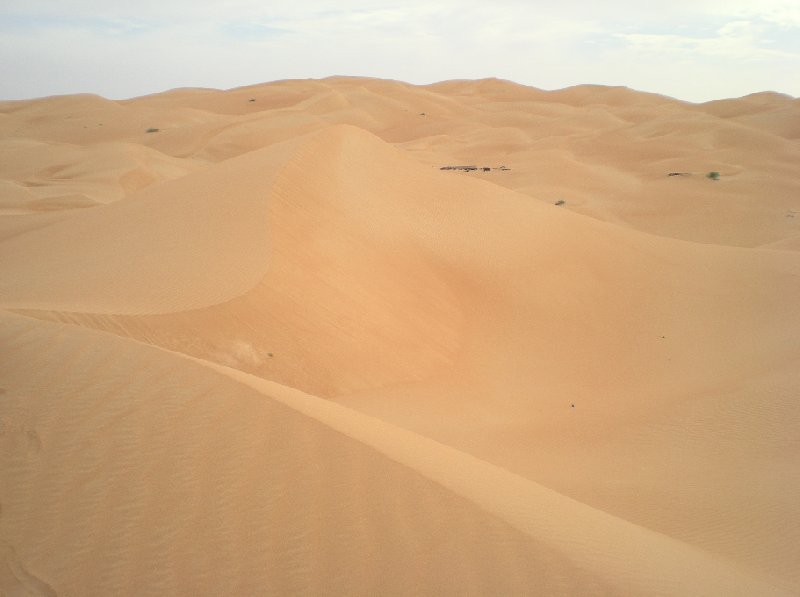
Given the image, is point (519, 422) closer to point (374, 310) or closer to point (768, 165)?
point (374, 310)

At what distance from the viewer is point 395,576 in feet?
10.7

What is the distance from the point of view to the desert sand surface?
11.2 feet

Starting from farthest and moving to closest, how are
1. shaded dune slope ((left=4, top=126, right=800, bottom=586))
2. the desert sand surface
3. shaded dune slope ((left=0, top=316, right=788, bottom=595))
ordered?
shaded dune slope ((left=4, top=126, right=800, bottom=586)) → the desert sand surface → shaded dune slope ((left=0, top=316, right=788, bottom=595))

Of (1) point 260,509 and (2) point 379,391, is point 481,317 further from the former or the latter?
(1) point 260,509

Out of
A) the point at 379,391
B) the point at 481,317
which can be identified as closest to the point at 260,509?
the point at 379,391

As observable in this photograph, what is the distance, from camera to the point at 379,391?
317 inches

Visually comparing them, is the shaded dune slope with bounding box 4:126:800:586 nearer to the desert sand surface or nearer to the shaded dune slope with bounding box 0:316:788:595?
the desert sand surface

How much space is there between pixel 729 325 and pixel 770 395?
3110mm

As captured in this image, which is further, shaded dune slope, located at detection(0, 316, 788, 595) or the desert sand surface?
the desert sand surface

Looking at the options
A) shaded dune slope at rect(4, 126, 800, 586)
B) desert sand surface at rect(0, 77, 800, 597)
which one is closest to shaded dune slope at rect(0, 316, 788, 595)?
desert sand surface at rect(0, 77, 800, 597)

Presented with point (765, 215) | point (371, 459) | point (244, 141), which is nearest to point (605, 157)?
point (765, 215)

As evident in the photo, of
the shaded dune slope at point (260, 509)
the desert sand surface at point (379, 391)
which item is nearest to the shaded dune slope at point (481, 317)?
the desert sand surface at point (379, 391)

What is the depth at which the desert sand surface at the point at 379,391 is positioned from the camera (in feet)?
11.2

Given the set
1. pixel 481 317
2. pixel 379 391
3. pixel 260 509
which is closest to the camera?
pixel 260 509
